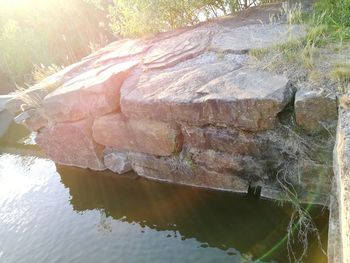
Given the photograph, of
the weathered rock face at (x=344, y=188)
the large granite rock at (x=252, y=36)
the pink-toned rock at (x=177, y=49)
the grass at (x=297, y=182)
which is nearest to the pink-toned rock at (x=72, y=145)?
the pink-toned rock at (x=177, y=49)

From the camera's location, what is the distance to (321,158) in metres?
A: 4.09

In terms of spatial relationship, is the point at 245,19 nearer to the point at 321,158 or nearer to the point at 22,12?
the point at 321,158

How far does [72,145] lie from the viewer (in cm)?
649

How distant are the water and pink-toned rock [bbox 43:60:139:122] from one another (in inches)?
41.9

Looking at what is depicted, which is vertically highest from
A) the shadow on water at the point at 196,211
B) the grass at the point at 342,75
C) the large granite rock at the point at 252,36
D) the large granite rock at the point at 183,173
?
the large granite rock at the point at 252,36

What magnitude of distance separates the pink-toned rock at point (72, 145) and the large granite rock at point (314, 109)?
338cm

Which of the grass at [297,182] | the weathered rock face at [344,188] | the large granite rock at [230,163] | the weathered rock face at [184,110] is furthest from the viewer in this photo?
the large granite rock at [230,163]

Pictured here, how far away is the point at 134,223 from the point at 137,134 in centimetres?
127

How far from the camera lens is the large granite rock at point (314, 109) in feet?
12.5

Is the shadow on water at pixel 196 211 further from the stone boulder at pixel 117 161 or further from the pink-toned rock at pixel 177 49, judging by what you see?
the pink-toned rock at pixel 177 49

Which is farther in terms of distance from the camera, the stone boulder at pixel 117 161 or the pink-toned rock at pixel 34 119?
the pink-toned rock at pixel 34 119

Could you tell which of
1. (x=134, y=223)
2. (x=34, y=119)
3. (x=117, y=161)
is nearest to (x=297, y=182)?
(x=134, y=223)

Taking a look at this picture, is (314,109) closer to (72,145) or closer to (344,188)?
(344,188)

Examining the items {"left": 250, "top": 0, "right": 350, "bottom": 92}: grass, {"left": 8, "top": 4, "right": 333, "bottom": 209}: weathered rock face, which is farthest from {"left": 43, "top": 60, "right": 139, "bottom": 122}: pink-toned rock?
{"left": 250, "top": 0, "right": 350, "bottom": 92}: grass
